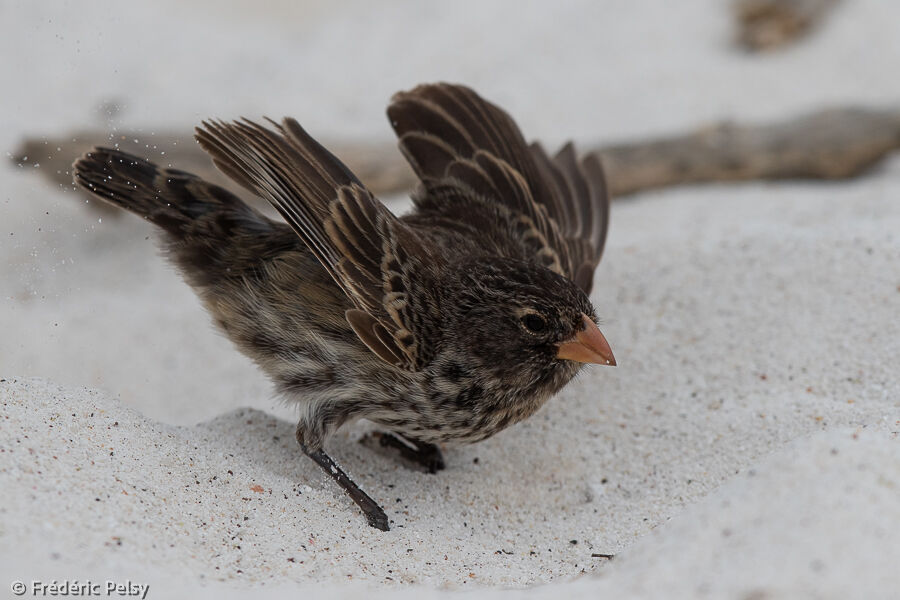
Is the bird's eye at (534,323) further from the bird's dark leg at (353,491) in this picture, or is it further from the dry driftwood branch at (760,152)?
the dry driftwood branch at (760,152)

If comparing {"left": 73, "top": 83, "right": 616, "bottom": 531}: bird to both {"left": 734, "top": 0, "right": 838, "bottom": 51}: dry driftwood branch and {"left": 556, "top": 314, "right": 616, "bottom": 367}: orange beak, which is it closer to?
{"left": 556, "top": 314, "right": 616, "bottom": 367}: orange beak

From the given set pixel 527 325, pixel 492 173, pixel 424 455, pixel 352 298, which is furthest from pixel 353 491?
pixel 492 173

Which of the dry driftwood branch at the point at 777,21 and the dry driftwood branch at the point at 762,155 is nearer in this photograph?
the dry driftwood branch at the point at 762,155

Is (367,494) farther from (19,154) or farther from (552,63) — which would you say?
(552,63)

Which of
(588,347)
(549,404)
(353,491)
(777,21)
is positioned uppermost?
(588,347)

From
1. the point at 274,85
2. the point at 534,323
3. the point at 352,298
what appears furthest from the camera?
the point at 274,85

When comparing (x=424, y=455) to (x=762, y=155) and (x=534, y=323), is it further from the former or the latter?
(x=762, y=155)

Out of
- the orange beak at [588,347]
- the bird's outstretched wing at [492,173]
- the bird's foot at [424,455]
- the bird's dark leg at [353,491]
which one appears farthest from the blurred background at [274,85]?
the orange beak at [588,347]
